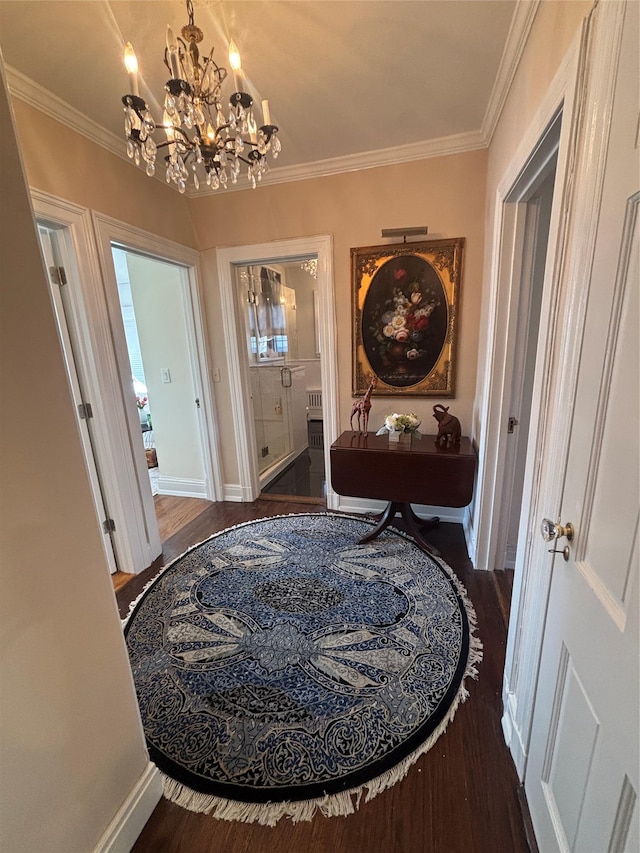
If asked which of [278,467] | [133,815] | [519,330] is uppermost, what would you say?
[519,330]

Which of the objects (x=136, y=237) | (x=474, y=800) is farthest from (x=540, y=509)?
(x=136, y=237)

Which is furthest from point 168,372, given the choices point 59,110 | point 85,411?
point 59,110

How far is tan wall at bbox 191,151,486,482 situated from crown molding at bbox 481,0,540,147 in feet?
1.06

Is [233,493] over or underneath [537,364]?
underneath

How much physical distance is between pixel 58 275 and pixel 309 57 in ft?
5.42

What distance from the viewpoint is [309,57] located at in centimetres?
157

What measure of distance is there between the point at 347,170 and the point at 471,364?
5.26 ft

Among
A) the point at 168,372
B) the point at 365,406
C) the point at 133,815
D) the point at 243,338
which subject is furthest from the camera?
the point at 168,372

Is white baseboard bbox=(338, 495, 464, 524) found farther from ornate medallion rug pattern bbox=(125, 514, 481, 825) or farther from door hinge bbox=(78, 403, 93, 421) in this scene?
door hinge bbox=(78, 403, 93, 421)

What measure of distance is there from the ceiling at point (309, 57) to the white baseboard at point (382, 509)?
2.42 meters

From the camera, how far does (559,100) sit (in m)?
0.96

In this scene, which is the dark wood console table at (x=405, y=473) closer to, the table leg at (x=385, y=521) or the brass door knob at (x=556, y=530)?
the table leg at (x=385, y=521)

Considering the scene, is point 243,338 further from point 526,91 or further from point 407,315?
point 526,91

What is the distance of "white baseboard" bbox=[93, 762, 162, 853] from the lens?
0.95m
